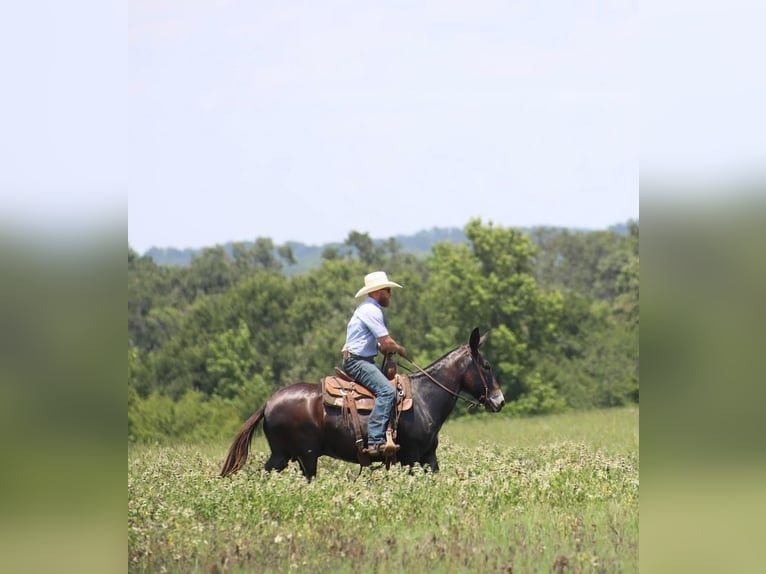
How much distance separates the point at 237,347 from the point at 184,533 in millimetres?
64184

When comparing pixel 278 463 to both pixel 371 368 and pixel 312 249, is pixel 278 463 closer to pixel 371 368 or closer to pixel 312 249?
pixel 371 368

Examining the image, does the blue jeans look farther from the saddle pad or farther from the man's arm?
the man's arm

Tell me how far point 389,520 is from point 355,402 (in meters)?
2.60

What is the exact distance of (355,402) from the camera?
42.6 feet

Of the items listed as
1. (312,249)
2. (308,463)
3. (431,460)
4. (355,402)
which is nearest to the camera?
(355,402)

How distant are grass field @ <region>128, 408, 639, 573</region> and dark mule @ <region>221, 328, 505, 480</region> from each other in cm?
28

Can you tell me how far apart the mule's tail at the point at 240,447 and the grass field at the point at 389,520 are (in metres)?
0.25

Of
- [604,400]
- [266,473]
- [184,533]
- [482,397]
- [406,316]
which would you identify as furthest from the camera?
[406,316]

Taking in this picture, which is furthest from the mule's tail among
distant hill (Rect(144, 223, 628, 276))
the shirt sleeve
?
distant hill (Rect(144, 223, 628, 276))

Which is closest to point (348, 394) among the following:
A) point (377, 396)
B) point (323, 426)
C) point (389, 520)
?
point (377, 396)

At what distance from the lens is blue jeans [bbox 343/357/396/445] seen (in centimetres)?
1282
